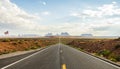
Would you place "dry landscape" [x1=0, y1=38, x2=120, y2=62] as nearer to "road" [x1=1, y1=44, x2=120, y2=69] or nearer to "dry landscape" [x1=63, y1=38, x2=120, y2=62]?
"dry landscape" [x1=63, y1=38, x2=120, y2=62]

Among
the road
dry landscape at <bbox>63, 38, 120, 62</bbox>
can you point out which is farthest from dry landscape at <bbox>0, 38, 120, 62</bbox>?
the road

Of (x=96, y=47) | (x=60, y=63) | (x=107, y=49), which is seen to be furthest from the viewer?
(x=96, y=47)

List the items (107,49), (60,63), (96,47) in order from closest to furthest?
(60,63), (107,49), (96,47)

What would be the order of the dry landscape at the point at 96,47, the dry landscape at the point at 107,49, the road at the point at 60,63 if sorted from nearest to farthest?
1. the road at the point at 60,63
2. the dry landscape at the point at 107,49
3. the dry landscape at the point at 96,47

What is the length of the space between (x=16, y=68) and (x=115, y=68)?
239 inches

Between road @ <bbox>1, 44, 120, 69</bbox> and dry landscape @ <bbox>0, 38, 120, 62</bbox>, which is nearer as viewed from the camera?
road @ <bbox>1, 44, 120, 69</bbox>

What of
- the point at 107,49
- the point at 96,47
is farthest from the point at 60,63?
the point at 96,47

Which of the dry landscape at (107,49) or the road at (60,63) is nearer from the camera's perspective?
the road at (60,63)

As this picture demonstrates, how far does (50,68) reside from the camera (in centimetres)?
1180

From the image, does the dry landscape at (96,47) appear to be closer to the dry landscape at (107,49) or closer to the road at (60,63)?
the dry landscape at (107,49)

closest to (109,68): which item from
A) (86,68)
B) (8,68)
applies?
(86,68)

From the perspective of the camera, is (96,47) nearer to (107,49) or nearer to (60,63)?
(107,49)

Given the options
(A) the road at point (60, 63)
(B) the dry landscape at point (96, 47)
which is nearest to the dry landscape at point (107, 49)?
(B) the dry landscape at point (96, 47)

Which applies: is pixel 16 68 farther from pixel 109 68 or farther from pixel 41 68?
pixel 109 68
